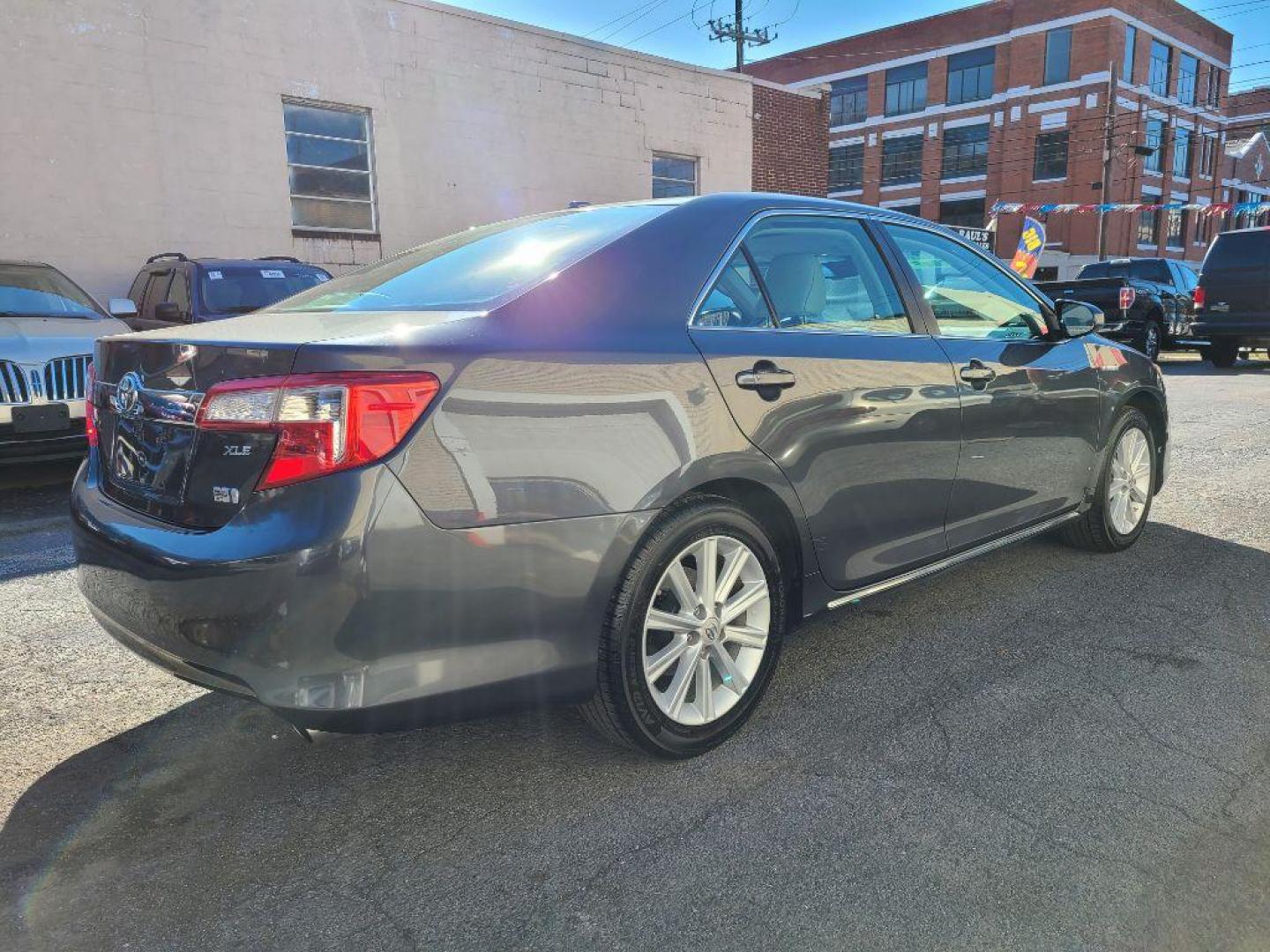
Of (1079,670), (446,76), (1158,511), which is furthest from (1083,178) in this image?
(1079,670)

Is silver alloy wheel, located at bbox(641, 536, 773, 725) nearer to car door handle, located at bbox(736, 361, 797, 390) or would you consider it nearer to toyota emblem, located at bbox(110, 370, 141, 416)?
car door handle, located at bbox(736, 361, 797, 390)

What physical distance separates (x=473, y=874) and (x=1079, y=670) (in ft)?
7.46

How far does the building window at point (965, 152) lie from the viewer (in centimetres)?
4388

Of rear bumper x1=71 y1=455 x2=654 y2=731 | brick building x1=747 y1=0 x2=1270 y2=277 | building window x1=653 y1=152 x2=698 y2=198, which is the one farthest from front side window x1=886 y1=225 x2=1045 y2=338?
brick building x1=747 y1=0 x2=1270 y2=277

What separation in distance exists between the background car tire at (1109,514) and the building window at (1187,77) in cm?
4873

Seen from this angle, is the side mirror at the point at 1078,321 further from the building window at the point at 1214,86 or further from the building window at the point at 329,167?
the building window at the point at 1214,86

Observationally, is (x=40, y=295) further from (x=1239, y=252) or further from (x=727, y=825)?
(x=1239, y=252)

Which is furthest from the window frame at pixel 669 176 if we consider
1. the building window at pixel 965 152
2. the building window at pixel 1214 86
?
the building window at pixel 1214 86

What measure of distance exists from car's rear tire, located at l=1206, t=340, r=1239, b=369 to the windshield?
15851 millimetres

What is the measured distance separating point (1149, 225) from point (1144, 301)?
31.7 m

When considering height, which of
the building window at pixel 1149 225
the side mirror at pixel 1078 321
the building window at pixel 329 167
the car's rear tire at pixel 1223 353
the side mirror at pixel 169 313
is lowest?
the car's rear tire at pixel 1223 353

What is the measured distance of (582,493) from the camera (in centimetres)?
230

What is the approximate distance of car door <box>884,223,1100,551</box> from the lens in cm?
352

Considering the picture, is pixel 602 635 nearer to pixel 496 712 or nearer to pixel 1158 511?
pixel 496 712
